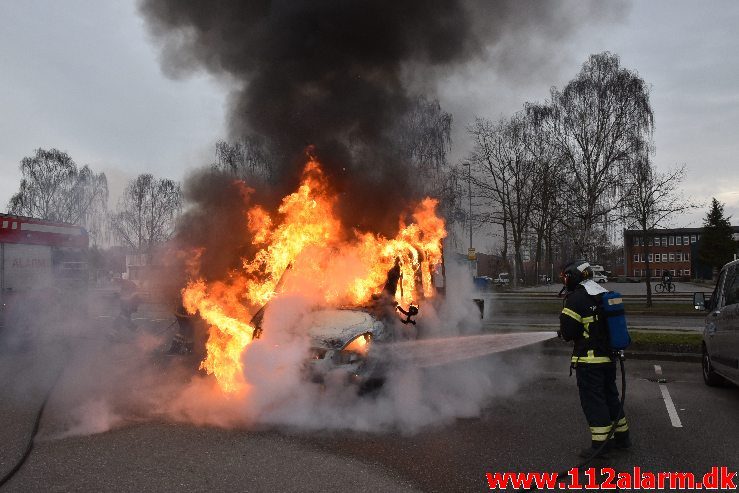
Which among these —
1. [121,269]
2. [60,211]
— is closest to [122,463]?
[121,269]

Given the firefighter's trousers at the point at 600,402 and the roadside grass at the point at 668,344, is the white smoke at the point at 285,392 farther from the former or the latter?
the roadside grass at the point at 668,344

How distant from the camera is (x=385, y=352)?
6.37 metres

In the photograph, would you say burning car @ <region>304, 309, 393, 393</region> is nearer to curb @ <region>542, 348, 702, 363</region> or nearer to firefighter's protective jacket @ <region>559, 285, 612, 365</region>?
firefighter's protective jacket @ <region>559, 285, 612, 365</region>

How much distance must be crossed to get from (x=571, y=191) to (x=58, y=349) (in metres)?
20.2

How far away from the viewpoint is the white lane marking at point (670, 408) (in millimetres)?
5469

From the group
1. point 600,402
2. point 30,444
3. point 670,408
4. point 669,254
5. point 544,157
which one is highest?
point 544,157

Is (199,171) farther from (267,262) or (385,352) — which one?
(385,352)

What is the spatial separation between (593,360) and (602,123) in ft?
76.9

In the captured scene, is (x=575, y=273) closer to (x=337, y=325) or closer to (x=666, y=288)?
(x=337, y=325)

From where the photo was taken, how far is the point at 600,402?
4.48 m

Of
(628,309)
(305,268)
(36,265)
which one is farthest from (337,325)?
(628,309)

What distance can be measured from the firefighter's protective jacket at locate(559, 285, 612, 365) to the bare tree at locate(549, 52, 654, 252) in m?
21.0

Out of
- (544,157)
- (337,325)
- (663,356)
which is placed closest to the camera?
(337,325)

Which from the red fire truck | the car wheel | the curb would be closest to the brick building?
the curb
